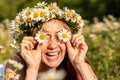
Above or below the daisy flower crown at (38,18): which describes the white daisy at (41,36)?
below

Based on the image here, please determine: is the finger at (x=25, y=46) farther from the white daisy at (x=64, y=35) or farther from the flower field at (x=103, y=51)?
the flower field at (x=103, y=51)

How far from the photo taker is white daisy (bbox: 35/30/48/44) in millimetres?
4637

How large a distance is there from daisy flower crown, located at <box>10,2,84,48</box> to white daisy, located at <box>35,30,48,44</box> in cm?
15

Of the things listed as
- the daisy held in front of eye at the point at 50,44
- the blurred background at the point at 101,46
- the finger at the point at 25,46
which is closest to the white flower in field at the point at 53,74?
the daisy held in front of eye at the point at 50,44

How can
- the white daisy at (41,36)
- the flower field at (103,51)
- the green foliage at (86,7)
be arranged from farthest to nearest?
the green foliage at (86,7) → the flower field at (103,51) → the white daisy at (41,36)

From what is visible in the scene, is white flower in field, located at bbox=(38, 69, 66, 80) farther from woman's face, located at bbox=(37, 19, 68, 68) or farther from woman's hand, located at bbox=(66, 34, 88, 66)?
woman's hand, located at bbox=(66, 34, 88, 66)

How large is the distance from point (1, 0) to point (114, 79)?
12.9 metres

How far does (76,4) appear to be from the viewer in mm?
17609

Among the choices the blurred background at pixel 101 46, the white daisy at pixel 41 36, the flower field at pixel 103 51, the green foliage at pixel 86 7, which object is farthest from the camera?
the green foliage at pixel 86 7

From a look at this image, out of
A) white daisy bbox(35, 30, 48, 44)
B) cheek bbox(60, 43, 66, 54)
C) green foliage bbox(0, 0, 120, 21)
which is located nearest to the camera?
white daisy bbox(35, 30, 48, 44)

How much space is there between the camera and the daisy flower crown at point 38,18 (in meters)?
4.79

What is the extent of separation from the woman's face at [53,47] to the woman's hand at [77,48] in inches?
2.5

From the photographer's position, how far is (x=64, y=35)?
4691mm

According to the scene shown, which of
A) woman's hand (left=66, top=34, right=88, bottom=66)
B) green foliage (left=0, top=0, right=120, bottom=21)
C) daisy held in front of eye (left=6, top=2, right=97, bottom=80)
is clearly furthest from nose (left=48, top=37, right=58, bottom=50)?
green foliage (left=0, top=0, right=120, bottom=21)
